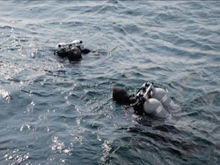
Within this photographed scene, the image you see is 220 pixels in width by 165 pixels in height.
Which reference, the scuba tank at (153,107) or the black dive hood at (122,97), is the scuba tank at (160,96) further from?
the black dive hood at (122,97)

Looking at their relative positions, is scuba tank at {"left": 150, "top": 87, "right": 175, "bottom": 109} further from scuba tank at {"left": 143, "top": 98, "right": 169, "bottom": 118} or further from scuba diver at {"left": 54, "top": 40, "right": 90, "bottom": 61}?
scuba diver at {"left": 54, "top": 40, "right": 90, "bottom": 61}

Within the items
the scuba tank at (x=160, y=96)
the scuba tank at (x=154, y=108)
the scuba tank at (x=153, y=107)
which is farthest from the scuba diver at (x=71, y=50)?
the scuba tank at (x=154, y=108)

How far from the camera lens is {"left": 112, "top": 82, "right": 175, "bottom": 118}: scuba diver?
583 cm

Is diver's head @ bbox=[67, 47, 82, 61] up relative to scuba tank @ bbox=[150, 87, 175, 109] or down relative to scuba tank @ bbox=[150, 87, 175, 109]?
up

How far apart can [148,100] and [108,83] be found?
7.95 feet

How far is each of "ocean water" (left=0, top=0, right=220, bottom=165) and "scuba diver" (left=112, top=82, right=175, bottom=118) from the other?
0.72ft

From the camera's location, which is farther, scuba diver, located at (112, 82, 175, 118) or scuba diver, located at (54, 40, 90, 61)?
scuba diver, located at (54, 40, 90, 61)

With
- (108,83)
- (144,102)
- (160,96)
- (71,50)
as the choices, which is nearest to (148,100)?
(144,102)

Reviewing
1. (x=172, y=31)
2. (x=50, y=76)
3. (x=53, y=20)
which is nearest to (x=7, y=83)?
(x=50, y=76)

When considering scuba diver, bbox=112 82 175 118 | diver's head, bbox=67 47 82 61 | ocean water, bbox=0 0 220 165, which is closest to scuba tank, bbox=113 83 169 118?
scuba diver, bbox=112 82 175 118

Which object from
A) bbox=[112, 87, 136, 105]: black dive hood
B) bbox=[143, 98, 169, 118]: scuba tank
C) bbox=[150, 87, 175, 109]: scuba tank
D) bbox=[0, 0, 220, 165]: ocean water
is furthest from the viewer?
bbox=[112, 87, 136, 105]: black dive hood

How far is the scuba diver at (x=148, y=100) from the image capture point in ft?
19.1

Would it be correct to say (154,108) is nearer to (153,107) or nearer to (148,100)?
(153,107)

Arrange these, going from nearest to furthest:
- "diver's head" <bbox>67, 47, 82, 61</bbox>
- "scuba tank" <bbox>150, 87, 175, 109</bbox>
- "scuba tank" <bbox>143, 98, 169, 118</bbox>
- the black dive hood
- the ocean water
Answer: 1. the ocean water
2. "scuba tank" <bbox>143, 98, 169, 118</bbox>
3. "scuba tank" <bbox>150, 87, 175, 109</bbox>
4. the black dive hood
5. "diver's head" <bbox>67, 47, 82, 61</bbox>
